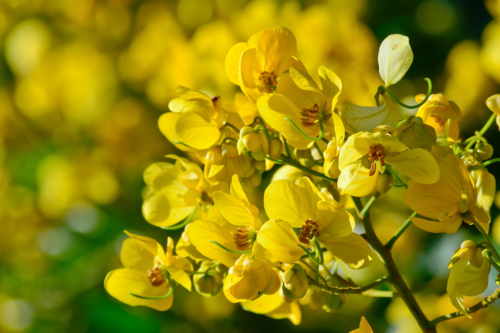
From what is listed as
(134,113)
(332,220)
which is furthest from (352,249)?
(134,113)

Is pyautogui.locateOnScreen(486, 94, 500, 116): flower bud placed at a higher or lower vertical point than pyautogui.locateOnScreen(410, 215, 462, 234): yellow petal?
higher

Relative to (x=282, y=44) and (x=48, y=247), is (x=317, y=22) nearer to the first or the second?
(x=282, y=44)

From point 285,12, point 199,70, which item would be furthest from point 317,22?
point 199,70

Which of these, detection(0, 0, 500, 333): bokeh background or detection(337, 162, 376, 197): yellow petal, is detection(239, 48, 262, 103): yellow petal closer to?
detection(337, 162, 376, 197): yellow petal

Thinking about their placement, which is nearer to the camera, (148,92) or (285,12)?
(285,12)

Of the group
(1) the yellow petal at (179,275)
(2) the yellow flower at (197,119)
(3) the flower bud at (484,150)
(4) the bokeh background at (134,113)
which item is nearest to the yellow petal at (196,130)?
(2) the yellow flower at (197,119)

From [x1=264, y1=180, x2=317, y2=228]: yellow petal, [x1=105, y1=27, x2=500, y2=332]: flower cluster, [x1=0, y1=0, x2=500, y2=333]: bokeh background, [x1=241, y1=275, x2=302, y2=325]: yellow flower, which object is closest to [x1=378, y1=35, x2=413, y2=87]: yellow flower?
[x1=105, y1=27, x2=500, y2=332]: flower cluster
